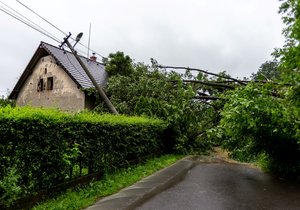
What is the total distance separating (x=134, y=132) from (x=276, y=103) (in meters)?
4.94

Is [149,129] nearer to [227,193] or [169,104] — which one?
[169,104]

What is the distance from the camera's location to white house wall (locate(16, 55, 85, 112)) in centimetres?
2050

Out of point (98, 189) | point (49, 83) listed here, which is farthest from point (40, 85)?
point (98, 189)

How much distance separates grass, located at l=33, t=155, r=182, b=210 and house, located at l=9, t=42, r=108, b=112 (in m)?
9.64

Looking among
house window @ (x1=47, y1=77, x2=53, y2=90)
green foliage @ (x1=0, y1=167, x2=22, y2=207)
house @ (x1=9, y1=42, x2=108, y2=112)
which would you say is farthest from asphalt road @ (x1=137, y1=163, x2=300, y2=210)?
house window @ (x1=47, y1=77, x2=53, y2=90)

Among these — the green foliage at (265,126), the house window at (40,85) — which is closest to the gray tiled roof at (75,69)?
the house window at (40,85)

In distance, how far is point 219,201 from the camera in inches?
291

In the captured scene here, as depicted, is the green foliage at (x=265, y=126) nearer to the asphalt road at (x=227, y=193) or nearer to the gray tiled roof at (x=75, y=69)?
the asphalt road at (x=227, y=193)

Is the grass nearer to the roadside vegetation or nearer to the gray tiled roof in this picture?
the roadside vegetation

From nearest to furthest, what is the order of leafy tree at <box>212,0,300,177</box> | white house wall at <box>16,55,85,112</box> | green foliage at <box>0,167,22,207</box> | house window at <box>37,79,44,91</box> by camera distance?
1. green foliage at <box>0,167,22,207</box>
2. leafy tree at <box>212,0,300,177</box>
3. white house wall at <box>16,55,85,112</box>
4. house window at <box>37,79,44,91</box>

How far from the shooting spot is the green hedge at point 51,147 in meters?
5.74

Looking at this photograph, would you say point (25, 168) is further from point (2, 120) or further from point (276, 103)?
point (276, 103)

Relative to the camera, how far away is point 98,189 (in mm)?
8062

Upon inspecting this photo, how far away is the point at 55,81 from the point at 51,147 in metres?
15.9
